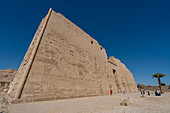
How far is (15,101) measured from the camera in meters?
4.18

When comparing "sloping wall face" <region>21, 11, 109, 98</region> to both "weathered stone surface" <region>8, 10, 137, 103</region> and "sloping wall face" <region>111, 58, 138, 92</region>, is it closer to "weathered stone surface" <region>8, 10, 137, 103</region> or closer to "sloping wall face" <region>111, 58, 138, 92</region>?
"weathered stone surface" <region>8, 10, 137, 103</region>

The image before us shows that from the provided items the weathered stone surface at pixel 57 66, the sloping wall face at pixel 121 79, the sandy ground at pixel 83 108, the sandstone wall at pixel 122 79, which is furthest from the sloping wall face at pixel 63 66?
the sandstone wall at pixel 122 79

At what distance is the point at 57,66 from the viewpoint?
6.86 meters

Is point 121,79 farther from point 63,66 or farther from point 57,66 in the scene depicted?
point 57,66

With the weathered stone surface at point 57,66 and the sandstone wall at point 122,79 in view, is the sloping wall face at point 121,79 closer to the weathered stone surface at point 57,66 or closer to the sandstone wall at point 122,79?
the sandstone wall at point 122,79

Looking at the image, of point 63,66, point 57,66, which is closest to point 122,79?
point 63,66

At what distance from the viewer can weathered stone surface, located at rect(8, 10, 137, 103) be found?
525 cm

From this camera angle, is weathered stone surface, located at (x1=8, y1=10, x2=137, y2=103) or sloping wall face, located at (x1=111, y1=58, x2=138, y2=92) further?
sloping wall face, located at (x1=111, y1=58, x2=138, y2=92)

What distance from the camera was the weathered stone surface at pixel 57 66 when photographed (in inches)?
207

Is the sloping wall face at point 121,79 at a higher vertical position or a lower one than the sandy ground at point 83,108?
higher

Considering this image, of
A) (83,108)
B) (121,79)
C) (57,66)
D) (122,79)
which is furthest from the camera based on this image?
(122,79)

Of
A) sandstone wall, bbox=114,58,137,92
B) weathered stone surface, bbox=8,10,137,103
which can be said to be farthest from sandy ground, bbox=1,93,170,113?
sandstone wall, bbox=114,58,137,92

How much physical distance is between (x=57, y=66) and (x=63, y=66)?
594 millimetres

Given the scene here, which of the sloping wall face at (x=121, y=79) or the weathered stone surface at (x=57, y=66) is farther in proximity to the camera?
the sloping wall face at (x=121, y=79)
